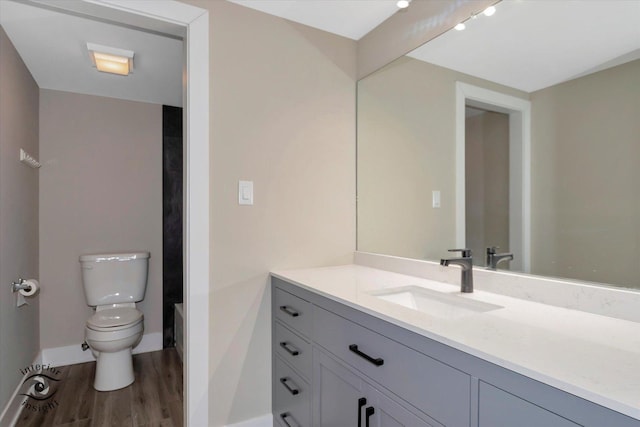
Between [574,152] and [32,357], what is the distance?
3.38m

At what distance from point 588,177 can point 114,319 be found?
2.75m

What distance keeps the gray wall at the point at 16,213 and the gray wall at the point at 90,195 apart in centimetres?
12

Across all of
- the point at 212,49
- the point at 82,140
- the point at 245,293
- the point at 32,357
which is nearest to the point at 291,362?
the point at 245,293

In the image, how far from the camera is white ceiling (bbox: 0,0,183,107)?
1798mm

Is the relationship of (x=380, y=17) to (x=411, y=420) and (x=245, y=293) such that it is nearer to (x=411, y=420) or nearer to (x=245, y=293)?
(x=245, y=293)

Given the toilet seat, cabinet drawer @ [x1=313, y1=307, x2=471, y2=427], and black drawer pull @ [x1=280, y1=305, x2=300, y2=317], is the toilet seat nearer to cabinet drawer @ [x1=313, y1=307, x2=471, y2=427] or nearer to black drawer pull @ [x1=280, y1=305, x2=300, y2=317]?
black drawer pull @ [x1=280, y1=305, x2=300, y2=317]

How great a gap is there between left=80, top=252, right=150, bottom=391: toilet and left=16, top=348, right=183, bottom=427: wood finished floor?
11 centimetres

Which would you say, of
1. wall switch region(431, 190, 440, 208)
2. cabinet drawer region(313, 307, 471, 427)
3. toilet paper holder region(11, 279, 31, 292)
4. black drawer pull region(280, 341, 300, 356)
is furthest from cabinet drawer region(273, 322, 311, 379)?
toilet paper holder region(11, 279, 31, 292)

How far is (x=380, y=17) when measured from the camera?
6.18 ft

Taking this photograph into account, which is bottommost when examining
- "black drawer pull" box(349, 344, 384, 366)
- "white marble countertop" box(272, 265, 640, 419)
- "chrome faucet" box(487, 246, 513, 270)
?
"black drawer pull" box(349, 344, 384, 366)

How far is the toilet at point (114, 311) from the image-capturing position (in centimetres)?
232

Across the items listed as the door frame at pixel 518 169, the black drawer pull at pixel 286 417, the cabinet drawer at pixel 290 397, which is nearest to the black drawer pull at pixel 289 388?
the cabinet drawer at pixel 290 397

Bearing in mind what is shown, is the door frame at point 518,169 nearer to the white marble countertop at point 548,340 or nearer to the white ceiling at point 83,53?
the white marble countertop at point 548,340

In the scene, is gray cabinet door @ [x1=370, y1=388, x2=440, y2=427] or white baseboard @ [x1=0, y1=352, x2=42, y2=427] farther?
white baseboard @ [x1=0, y1=352, x2=42, y2=427]
